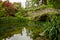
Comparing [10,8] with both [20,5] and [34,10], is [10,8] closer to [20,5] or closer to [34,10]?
[34,10]

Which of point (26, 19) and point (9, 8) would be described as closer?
point (26, 19)

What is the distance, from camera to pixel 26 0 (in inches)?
965

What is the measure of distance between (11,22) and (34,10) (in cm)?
284

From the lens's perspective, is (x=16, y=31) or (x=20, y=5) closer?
(x=16, y=31)

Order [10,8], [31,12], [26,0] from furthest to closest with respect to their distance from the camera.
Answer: [26,0], [10,8], [31,12]

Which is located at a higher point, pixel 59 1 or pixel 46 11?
pixel 59 1

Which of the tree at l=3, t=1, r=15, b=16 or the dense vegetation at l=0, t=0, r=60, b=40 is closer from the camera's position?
the dense vegetation at l=0, t=0, r=60, b=40

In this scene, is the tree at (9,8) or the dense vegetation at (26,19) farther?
the tree at (9,8)

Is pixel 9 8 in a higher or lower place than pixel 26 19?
higher

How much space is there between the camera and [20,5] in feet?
82.0

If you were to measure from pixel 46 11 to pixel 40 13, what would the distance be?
94 centimetres

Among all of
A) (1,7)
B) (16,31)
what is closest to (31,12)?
(1,7)

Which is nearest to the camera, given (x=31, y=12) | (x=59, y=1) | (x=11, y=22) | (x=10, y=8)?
(x=59, y=1)

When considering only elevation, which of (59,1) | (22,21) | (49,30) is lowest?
(22,21)
